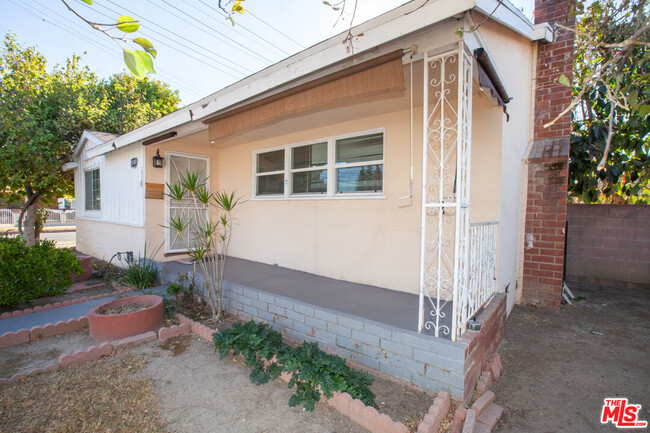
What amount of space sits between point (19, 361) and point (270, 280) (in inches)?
114

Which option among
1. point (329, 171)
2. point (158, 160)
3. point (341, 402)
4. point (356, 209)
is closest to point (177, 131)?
point (158, 160)

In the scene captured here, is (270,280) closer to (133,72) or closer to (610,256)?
(133,72)

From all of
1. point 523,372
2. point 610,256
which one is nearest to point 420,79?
point 523,372

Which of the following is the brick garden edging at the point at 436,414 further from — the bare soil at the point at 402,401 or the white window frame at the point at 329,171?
the white window frame at the point at 329,171

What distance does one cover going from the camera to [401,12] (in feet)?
8.87

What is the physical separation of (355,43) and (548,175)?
12.6ft

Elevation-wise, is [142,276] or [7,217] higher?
[7,217]

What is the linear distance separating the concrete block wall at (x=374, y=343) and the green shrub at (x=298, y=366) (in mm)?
240

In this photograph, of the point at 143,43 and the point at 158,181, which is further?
the point at 158,181

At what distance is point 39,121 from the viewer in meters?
8.71

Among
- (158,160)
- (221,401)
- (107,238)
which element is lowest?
(221,401)

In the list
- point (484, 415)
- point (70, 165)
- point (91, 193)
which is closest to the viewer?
point (484, 415)

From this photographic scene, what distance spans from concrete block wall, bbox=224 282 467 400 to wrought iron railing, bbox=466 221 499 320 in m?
0.53

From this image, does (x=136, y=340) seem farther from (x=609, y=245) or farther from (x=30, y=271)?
(x=609, y=245)
